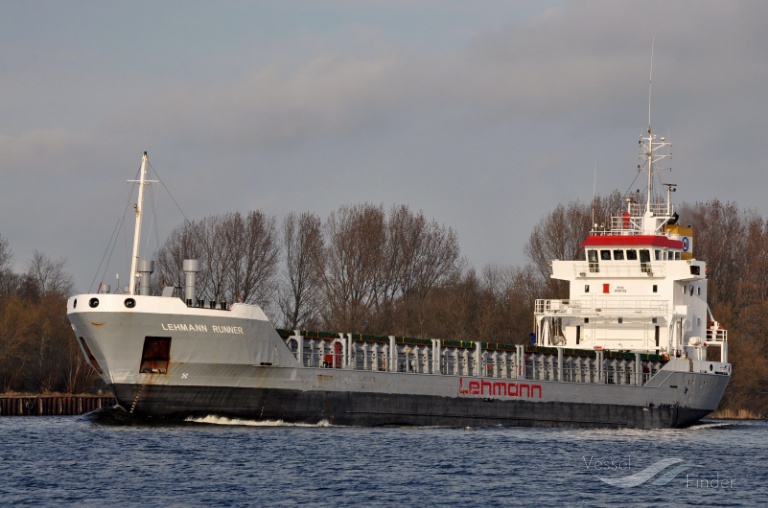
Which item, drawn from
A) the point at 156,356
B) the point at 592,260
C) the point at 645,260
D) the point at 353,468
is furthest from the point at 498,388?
the point at 353,468

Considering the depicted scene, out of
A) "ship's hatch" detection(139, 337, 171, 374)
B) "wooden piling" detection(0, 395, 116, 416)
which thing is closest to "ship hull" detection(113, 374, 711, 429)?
"ship's hatch" detection(139, 337, 171, 374)

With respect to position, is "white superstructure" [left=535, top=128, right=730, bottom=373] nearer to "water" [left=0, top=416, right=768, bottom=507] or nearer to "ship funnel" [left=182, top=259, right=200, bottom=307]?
"water" [left=0, top=416, right=768, bottom=507]

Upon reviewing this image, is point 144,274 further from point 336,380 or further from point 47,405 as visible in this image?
point 47,405

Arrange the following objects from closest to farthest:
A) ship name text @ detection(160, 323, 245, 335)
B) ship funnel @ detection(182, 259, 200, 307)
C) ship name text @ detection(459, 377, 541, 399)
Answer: ship name text @ detection(160, 323, 245, 335) < ship funnel @ detection(182, 259, 200, 307) < ship name text @ detection(459, 377, 541, 399)

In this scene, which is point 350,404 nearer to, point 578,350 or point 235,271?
point 578,350

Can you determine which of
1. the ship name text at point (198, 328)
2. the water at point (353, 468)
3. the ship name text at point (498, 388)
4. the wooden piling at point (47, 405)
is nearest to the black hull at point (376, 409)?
the ship name text at point (498, 388)

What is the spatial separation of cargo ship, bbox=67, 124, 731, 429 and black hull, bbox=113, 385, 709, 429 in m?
0.05

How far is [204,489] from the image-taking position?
2769cm

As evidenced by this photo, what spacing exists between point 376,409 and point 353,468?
41.0ft

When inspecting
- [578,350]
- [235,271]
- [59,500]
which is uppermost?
[235,271]

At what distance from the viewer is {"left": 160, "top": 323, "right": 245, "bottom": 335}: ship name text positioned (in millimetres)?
38938

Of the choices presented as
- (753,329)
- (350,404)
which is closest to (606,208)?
(753,329)

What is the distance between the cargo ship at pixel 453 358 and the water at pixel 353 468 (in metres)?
1.31

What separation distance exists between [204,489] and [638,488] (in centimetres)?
1105
